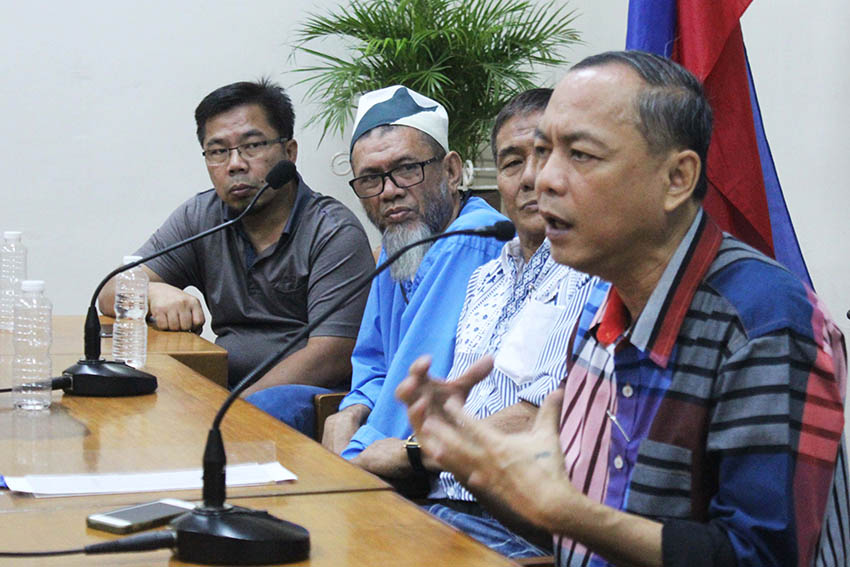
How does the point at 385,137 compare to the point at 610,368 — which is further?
the point at 385,137

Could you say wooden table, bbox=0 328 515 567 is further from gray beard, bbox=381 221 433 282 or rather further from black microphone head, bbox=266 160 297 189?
gray beard, bbox=381 221 433 282

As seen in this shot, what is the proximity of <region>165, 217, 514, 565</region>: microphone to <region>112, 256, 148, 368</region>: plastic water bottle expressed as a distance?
1.21 meters

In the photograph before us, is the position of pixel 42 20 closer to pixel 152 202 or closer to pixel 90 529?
pixel 152 202

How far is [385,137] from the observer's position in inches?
115

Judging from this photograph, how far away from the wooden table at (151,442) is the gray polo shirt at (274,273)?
113cm


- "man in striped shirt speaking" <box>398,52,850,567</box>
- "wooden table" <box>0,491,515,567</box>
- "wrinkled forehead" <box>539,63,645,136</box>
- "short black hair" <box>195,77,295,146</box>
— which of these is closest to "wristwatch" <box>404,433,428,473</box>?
"man in striped shirt speaking" <box>398,52,850,567</box>

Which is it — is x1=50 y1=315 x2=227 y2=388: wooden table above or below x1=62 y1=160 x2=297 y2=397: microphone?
below

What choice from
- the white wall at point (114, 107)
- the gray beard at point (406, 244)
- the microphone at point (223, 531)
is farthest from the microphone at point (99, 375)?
the white wall at point (114, 107)

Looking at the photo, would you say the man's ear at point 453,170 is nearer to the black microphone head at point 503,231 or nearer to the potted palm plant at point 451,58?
the potted palm plant at point 451,58

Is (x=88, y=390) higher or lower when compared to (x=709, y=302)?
lower

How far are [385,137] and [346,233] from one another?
56 cm

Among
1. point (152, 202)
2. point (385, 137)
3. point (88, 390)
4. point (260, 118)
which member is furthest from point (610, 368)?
point (152, 202)

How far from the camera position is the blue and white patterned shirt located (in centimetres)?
200

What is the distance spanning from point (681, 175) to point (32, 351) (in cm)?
140
